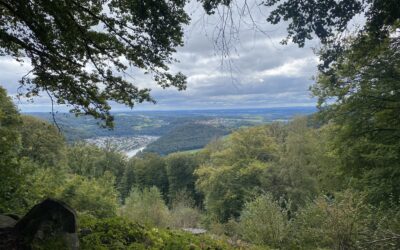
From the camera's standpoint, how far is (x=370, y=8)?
5.54 meters

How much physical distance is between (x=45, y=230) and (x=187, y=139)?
11995 cm

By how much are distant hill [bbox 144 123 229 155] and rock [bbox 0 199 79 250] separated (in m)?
105

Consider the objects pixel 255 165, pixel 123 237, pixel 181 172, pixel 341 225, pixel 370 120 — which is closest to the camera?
pixel 123 237

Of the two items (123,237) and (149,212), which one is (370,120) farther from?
(149,212)

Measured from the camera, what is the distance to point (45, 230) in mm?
6047

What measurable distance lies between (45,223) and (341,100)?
1517 centimetres

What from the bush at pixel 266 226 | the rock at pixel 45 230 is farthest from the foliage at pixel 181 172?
the rock at pixel 45 230

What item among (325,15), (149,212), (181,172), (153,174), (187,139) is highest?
(325,15)

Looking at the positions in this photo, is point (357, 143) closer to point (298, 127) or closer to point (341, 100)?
point (341, 100)

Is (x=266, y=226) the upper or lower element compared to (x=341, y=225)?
lower

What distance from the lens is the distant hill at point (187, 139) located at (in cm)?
11600

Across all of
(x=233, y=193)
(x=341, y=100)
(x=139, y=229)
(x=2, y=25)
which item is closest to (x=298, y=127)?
(x=233, y=193)

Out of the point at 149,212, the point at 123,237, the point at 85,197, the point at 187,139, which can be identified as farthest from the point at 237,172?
the point at 187,139

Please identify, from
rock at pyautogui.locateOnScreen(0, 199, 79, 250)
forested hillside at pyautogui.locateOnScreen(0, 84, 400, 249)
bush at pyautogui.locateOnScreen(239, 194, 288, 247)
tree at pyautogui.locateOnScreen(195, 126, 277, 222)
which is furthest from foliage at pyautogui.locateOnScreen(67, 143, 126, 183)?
rock at pyautogui.locateOnScreen(0, 199, 79, 250)
